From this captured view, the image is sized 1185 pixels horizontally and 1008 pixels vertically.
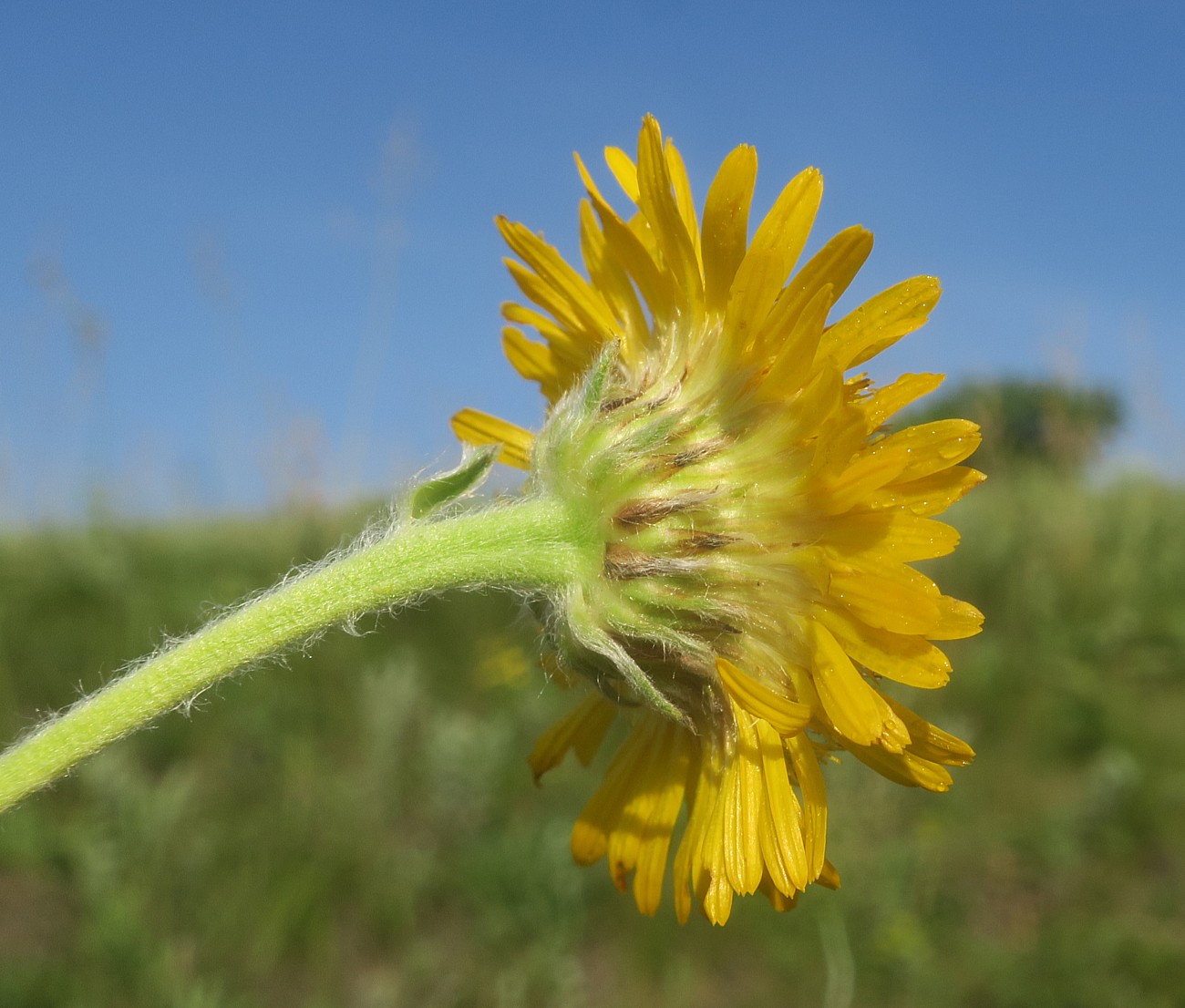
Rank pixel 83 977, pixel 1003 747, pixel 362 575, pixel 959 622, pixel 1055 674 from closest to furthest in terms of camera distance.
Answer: pixel 362 575 < pixel 959 622 < pixel 83 977 < pixel 1003 747 < pixel 1055 674

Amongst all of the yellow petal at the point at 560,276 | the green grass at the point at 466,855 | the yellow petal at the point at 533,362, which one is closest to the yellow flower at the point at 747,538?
the yellow petal at the point at 560,276

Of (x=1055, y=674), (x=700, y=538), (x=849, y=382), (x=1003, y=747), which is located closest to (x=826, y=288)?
(x=849, y=382)

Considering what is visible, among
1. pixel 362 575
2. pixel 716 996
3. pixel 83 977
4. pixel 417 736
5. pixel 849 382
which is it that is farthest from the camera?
pixel 417 736

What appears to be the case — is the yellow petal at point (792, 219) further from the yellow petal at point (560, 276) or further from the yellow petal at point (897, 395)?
the yellow petal at point (560, 276)

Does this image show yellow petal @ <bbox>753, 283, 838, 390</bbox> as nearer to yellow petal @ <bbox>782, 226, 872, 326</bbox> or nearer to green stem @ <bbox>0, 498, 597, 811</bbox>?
yellow petal @ <bbox>782, 226, 872, 326</bbox>

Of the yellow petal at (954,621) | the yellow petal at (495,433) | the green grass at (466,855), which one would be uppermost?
the yellow petal at (954,621)

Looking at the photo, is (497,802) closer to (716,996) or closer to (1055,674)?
(716,996)
